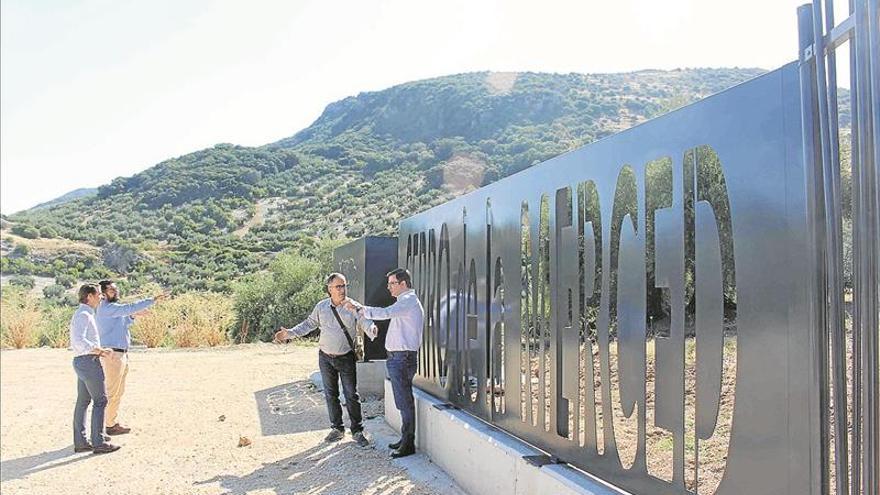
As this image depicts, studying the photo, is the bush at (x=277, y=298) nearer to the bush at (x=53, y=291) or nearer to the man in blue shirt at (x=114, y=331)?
Answer: the bush at (x=53, y=291)

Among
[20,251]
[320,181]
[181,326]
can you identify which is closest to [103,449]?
[181,326]

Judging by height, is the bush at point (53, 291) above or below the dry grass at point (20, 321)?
above

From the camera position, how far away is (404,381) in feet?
22.5

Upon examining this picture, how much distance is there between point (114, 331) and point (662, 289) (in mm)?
6302

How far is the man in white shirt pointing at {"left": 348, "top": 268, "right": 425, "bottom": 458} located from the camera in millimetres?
6793

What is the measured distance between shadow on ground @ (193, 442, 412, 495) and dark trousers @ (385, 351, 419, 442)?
1.47ft

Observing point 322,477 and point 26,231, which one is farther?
point 26,231

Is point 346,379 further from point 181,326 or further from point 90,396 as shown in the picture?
point 181,326

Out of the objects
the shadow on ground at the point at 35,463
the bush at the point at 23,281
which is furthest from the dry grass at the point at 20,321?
the shadow on ground at the point at 35,463

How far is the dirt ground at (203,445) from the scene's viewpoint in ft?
21.2

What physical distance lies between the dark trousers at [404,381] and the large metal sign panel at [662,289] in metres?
0.42

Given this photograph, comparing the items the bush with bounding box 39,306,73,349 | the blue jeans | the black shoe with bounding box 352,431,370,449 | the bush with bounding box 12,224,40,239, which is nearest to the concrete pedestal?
the black shoe with bounding box 352,431,370,449

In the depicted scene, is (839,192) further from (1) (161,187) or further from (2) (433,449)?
(1) (161,187)

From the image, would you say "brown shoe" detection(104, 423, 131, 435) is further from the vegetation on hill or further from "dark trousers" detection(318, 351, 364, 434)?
the vegetation on hill
